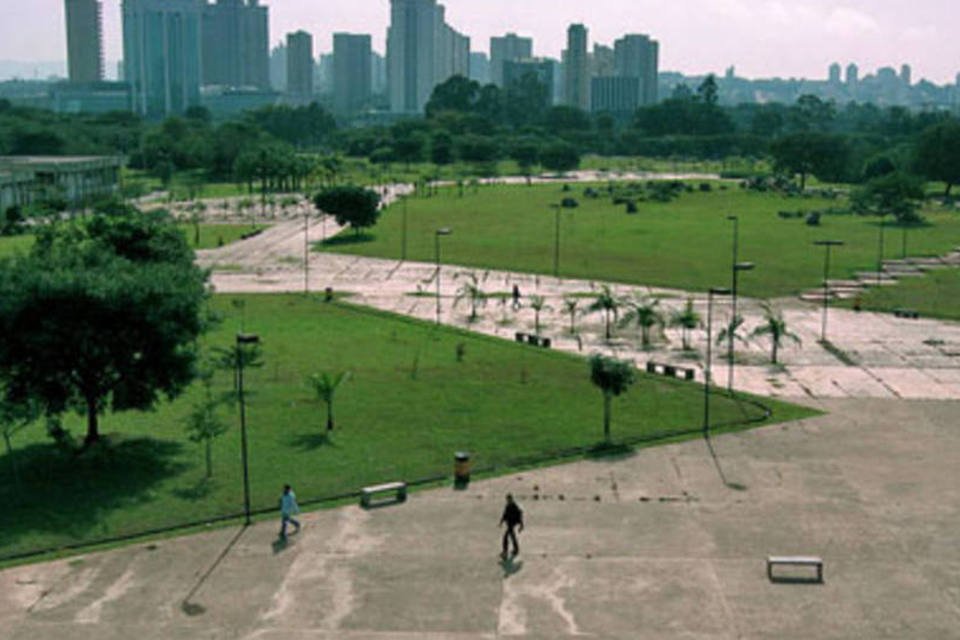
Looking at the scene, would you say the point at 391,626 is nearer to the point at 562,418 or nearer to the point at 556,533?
the point at 556,533

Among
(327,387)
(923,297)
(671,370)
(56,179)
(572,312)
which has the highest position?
(56,179)

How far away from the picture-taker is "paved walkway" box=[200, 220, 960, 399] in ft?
156

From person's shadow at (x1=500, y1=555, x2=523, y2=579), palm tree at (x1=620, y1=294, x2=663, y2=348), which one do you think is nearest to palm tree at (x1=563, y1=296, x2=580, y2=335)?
palm tree at (x1=620, y1=294, x2=663, y2=348)

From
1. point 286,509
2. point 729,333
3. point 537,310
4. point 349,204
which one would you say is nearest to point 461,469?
point 286,509

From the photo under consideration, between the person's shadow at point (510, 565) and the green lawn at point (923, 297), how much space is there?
42931 millimetres

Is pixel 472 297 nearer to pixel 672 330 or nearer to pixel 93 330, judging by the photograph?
pixel 672 330

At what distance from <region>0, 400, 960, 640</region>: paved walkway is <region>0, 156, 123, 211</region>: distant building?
97.7 m

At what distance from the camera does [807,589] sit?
26031mm

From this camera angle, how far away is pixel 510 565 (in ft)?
89.5

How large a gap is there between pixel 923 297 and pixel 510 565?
49.6 metres

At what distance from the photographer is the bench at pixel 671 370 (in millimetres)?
46875

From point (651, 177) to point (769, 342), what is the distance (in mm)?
126176

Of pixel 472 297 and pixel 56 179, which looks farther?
pixel 56 179

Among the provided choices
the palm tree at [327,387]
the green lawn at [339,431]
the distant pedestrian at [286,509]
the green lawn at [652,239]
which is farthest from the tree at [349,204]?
the distant pedestrian at [286,509]
